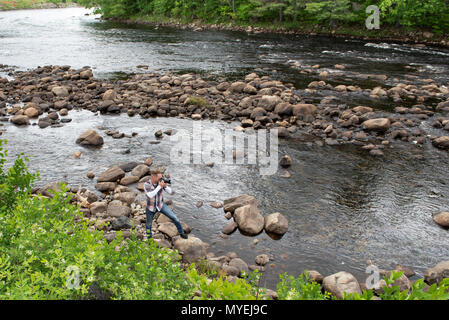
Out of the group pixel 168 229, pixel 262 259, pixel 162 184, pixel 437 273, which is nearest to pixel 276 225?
pixel 262 259

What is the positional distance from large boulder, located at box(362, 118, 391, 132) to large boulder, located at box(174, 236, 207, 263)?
12765 millimetres

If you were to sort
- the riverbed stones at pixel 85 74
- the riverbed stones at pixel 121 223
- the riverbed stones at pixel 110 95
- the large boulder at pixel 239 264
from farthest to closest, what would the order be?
the riverbed stones at pixel 85 74 < the riverbed stones at pixel 110 95 < the riverbed stones at pixel 121 223 < the large boulder at pixel 239 264

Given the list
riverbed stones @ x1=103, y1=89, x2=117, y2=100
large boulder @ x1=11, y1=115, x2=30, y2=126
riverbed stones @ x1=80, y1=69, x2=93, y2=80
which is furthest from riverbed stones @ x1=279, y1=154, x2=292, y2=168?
riverbed stones @ x1=80, y1=69, x2=93, y2=80

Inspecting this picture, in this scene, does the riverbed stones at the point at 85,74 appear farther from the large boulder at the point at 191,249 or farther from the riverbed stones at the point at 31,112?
the large boulder at the point at 191,249

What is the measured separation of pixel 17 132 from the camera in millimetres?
18562

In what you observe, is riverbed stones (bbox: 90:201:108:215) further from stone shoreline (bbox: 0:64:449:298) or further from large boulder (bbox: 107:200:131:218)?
large boulder (bbox: 107:200:131:218)

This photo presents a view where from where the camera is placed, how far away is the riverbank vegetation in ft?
16.3

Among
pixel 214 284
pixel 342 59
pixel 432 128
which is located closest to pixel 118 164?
pixel 214 284

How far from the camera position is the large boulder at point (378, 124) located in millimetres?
18594

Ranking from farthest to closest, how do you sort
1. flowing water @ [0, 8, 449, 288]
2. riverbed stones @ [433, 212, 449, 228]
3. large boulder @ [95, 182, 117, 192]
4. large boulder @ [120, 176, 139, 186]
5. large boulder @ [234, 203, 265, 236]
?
large boulder @ [120, 176, 139, 186] < large boulder @ [95, 182, 117, 192] < riverbed stones @ [433, 212, 449, 228] < large boulder @ [234, 203, 265, 236] < flowing water @ [0, 8, 449, 288]

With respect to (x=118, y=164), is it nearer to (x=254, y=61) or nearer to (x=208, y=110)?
(x=208, y=110)

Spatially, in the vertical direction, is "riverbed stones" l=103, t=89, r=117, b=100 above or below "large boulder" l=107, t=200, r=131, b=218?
above

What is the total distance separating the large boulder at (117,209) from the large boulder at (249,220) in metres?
3.56

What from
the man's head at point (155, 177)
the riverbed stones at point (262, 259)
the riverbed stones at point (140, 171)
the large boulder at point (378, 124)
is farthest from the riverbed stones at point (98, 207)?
the large boulder at point (378, 124)
